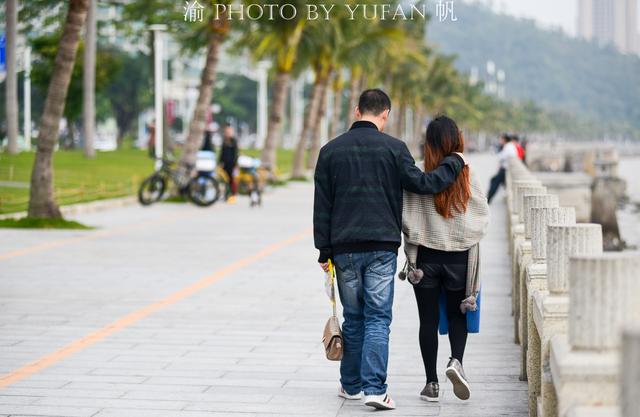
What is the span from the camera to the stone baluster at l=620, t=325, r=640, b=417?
3.19 metres

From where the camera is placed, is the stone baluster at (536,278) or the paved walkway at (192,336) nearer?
the stone baluster at (536,278)

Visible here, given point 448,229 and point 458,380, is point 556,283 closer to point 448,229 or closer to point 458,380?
point 448,229

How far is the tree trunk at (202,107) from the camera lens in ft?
99.1

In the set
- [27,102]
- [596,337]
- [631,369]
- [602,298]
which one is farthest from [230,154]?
[27,102]

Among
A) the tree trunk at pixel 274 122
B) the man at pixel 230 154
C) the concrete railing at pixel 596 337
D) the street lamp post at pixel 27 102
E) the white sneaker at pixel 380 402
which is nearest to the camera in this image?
the concrete railing at pixel 596 337

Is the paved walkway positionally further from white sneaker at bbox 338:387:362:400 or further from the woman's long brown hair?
the woman's long brown hair

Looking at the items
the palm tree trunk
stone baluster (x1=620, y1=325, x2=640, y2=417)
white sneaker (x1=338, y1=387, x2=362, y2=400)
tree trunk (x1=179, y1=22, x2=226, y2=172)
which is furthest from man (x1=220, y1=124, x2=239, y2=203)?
stone baluster (x1=620, y1=325, x2=640, y2=417)

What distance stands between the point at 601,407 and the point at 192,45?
104ft

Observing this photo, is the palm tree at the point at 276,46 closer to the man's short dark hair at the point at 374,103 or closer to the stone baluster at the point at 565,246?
the man's short dark hair at the point at 374,103

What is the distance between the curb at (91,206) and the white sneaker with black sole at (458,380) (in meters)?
14.9

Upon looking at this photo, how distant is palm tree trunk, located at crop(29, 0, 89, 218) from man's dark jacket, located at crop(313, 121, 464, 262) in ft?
45.0

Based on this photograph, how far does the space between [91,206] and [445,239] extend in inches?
726

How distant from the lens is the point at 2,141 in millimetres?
61625

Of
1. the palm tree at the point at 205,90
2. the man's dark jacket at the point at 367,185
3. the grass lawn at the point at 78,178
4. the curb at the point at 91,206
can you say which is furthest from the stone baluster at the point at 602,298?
the palm tree at the point at 205,90
